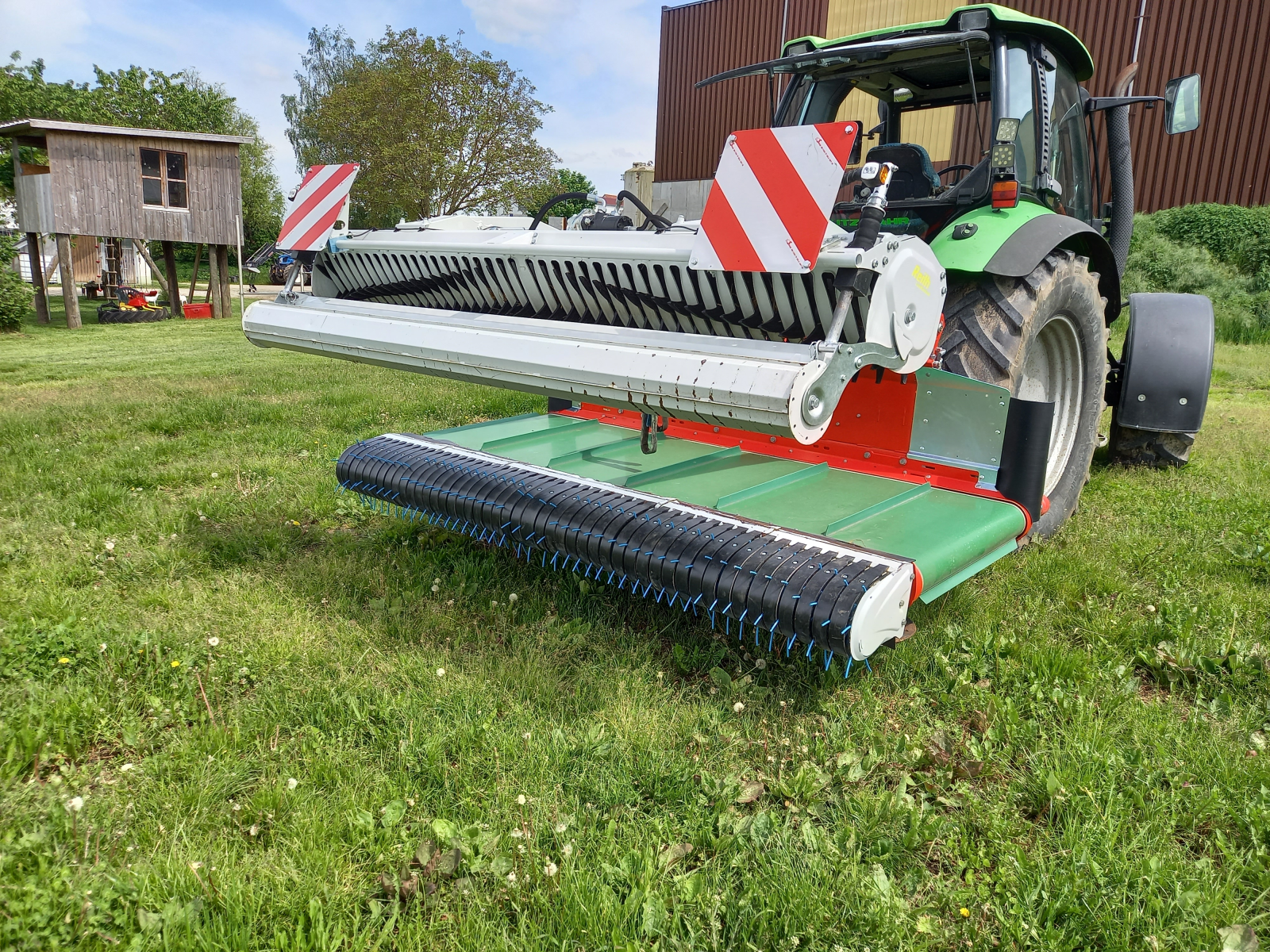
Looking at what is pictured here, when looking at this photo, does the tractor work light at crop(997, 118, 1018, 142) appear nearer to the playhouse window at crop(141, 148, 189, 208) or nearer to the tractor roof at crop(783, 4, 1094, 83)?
the tractor roof at crop(783, 4, 1094, 83)

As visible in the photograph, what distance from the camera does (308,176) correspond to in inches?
137

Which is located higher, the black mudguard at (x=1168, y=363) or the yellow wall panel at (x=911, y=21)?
the yellow wall panel at (x=911, y=21)

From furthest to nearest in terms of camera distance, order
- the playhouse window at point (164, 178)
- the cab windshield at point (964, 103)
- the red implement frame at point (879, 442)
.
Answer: the playhouse window at point (164, 178), the cab windshield at point (964, 103), the red implement frame at point (879, 442)

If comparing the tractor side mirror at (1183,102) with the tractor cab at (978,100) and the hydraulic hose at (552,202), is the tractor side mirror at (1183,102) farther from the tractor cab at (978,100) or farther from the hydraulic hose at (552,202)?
the hydraulic hose at (552,202)

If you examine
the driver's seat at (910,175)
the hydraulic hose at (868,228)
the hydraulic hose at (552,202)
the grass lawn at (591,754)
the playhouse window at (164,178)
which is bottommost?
the grass lawn at (591,754)

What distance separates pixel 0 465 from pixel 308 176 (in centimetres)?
259

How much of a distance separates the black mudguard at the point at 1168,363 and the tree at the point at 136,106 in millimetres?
32331

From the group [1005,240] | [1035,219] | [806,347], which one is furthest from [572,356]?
[1035,219]

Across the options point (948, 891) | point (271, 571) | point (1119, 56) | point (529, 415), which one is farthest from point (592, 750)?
point (1119, 56)

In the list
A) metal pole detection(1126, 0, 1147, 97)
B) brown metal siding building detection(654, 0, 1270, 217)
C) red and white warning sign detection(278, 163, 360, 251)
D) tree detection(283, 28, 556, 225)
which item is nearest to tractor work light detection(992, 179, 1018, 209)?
red and white warning sign detection(278, 163, 360, 251)

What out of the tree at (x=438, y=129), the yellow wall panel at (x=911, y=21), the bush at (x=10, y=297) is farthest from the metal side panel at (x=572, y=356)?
the tree at (x=438, y=129)

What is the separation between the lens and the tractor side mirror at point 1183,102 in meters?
3.68

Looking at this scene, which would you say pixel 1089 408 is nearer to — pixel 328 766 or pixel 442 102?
pixel 328 766

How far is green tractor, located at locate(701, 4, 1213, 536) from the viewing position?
9.41ft
